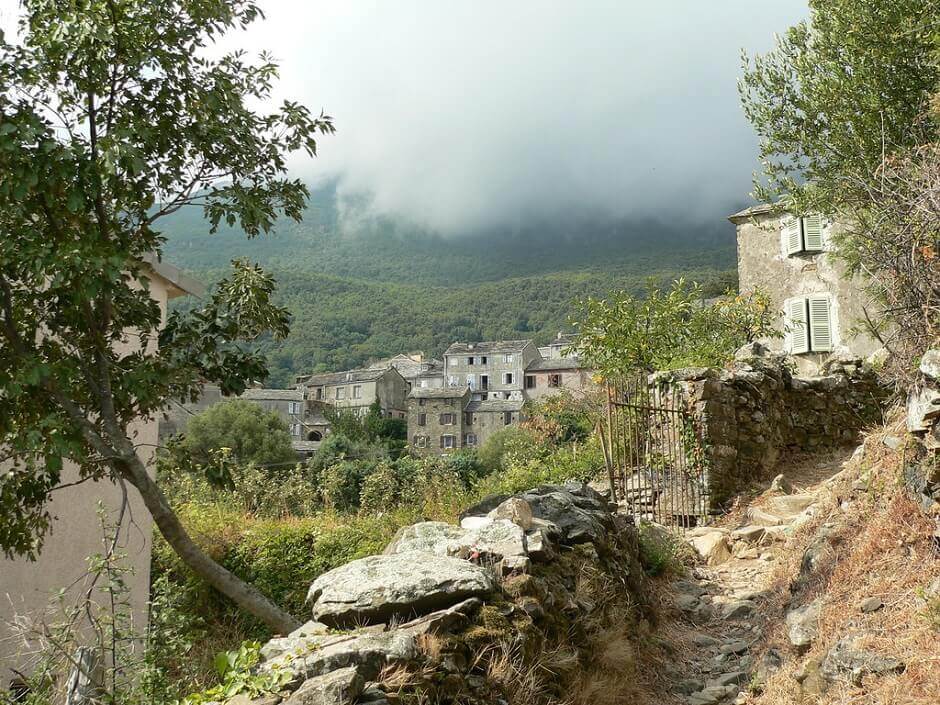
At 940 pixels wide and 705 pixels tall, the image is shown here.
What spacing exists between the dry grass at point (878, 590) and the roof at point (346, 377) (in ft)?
235

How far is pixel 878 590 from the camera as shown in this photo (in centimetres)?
498

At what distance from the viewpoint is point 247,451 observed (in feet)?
145

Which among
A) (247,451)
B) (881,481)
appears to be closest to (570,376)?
(247,451)

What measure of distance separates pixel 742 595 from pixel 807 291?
15.6m

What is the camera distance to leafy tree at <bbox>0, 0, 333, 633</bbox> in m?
4.50

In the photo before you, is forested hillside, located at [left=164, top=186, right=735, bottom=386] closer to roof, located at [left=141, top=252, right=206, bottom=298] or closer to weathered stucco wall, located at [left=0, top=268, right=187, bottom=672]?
roof, located at [left=141, top=252, right=206, bottom=298]

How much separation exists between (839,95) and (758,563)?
237 inches

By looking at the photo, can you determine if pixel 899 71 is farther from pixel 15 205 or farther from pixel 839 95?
pixel 15 205

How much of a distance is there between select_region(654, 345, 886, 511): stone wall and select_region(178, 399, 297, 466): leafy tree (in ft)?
115

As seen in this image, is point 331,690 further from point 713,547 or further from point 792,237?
point 792,237

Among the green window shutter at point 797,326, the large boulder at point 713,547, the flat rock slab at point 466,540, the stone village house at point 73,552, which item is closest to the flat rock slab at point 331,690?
the flat rock slab at point 466,540

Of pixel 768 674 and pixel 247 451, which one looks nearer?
pixel 768 674

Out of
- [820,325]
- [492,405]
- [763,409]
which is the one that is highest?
[820,325]

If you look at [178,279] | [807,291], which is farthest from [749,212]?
[178,279]
